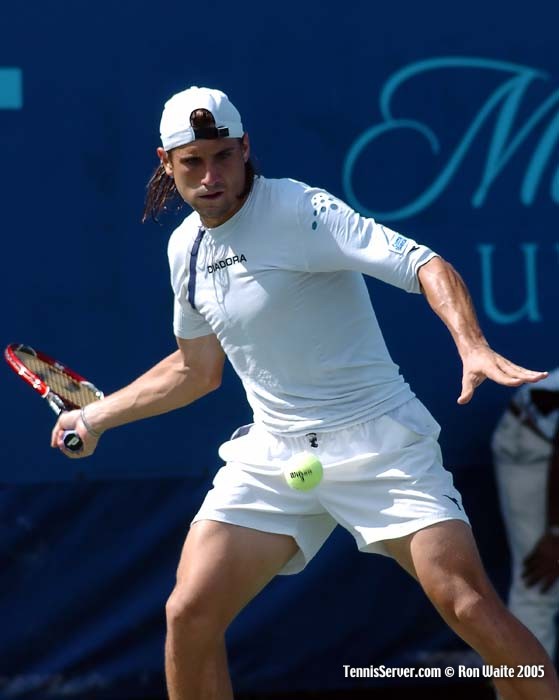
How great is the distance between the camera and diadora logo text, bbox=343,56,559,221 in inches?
→ 205

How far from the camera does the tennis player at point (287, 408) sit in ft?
12.4

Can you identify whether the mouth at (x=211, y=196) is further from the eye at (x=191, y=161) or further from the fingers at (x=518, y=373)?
the fingers at (x=518, y=373)

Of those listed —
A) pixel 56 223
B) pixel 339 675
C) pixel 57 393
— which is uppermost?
pixel 56 223

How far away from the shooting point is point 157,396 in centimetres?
425

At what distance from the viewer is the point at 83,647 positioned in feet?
17.2

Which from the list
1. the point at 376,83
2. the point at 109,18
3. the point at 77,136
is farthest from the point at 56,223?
the point at 376,83

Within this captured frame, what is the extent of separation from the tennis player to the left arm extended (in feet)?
0.65

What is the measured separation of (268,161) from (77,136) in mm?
622

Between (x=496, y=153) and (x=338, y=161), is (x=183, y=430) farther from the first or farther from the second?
(x=496, y=153)

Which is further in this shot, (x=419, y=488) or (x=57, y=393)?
(x=57, y=393)

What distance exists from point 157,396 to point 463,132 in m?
1.59

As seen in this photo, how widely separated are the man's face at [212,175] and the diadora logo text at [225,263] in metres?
0.10

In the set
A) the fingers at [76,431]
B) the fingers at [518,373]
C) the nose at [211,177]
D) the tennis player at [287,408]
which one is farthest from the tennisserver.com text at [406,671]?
the fingers at [518,373]

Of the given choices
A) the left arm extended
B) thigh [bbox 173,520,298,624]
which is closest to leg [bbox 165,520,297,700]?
thigh [bbox 173,520,298,624]
